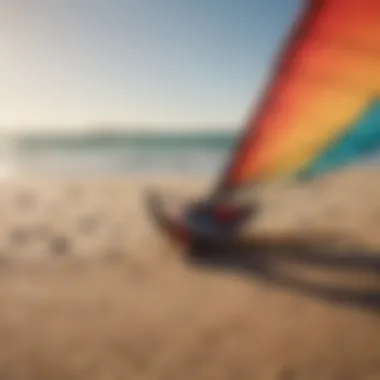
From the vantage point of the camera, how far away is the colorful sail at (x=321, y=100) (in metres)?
1.03

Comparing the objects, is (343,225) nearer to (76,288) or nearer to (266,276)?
(266,276)

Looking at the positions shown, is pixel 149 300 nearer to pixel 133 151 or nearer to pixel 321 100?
pixel 133 151

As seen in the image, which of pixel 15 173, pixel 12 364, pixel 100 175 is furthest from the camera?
pixel 100 175

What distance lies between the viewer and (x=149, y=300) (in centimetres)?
110

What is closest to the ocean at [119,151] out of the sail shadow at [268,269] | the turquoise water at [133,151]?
the turquoise water at [133,151]

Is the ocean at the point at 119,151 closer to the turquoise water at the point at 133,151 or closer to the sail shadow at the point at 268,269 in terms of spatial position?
the turquoise water at the point at 133,151

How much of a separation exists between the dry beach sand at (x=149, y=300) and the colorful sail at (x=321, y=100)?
85mm

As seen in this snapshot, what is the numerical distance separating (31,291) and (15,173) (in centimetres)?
27

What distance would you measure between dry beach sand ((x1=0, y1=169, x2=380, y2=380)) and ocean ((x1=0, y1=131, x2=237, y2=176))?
0.14 ft

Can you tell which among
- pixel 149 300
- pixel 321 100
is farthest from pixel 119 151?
pixel 321 100

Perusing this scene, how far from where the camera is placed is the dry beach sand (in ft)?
3.13

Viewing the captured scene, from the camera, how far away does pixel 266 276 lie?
1.15m

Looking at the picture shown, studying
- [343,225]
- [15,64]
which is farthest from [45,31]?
[343,225]

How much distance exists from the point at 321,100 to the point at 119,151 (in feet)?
1.54
